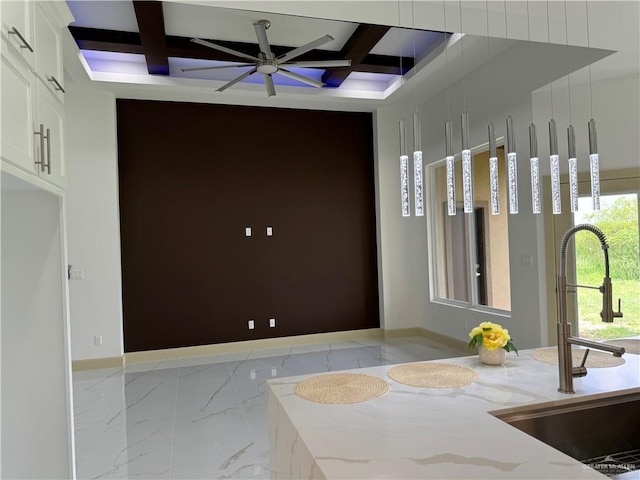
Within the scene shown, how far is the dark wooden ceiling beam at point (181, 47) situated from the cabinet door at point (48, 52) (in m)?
2.38

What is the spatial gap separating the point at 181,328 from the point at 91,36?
3.55m

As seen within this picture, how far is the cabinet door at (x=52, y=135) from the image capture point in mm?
1900

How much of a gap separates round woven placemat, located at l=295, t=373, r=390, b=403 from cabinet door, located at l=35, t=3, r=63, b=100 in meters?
1.76

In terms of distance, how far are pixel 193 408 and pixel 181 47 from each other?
3.63 meters

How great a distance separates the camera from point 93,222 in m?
5.23

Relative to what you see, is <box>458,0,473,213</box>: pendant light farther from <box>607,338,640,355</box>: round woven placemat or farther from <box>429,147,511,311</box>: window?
<box>429,147,511,311</box>: window

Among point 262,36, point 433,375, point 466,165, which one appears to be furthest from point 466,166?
point 262,36

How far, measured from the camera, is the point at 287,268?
618cm

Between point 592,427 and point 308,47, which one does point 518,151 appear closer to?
point 308,47

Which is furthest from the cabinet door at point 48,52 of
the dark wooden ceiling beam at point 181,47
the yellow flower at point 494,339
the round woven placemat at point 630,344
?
the round woven placemat at point 630,344

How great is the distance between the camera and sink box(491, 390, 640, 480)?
4.44 feet

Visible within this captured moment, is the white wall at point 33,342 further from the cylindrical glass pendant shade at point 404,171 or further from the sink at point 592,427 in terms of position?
the sink at point 592,427

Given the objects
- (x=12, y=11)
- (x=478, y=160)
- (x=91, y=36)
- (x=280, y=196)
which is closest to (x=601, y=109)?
(x=478, y=160)

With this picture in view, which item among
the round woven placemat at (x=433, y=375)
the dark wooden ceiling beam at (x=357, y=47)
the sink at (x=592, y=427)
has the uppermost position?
the dark wooden ceiling beam at (x=357, y=47)
